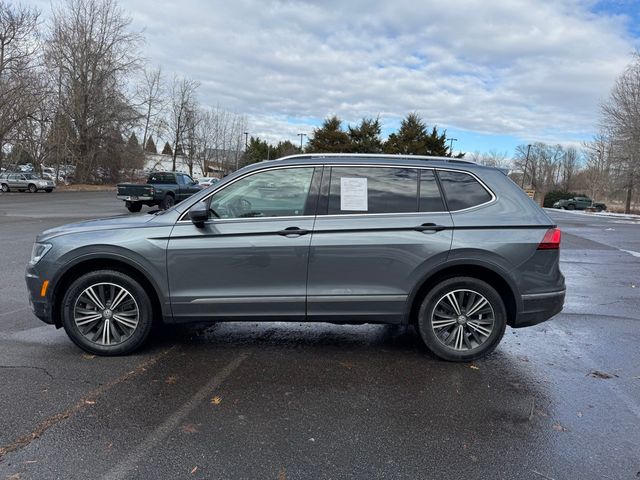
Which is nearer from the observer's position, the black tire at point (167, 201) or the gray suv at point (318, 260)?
the gray suv at point (318, 260)

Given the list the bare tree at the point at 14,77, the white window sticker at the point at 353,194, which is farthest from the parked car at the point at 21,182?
the white window sticker at the point at 353,194

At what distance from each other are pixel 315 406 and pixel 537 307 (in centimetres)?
227

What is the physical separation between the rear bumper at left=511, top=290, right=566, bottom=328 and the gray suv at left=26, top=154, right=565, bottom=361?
13mm

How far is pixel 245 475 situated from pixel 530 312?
2.95 meters

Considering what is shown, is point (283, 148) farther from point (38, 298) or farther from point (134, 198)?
point (38, 298)

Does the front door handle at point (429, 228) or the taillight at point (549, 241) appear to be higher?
the front door handle at point (429, 228)

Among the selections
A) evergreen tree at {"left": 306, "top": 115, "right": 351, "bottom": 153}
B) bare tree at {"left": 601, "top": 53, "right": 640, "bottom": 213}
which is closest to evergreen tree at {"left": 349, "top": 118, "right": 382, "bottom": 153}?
evergreen tree at {"left": 306, "top": 115, "right": 351, "bottom": 153}

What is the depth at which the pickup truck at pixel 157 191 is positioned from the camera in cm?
1973

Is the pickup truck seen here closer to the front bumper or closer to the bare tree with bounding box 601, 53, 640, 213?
the front bumper

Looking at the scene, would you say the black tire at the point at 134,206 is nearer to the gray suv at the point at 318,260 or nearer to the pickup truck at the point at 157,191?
the pickup truck at the point at 157,191

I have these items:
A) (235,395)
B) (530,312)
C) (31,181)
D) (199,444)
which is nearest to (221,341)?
(235,395)

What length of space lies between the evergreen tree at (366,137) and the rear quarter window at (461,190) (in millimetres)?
36864

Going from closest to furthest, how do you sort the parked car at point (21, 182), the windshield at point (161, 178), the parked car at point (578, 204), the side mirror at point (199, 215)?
1. the side mirror at point (199, 215)
2. the windshield at point (161, 178)
3. the parked car at point (21, 182)
4. the parked car at point (578, 204)

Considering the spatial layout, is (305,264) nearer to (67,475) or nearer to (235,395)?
(235,395)
